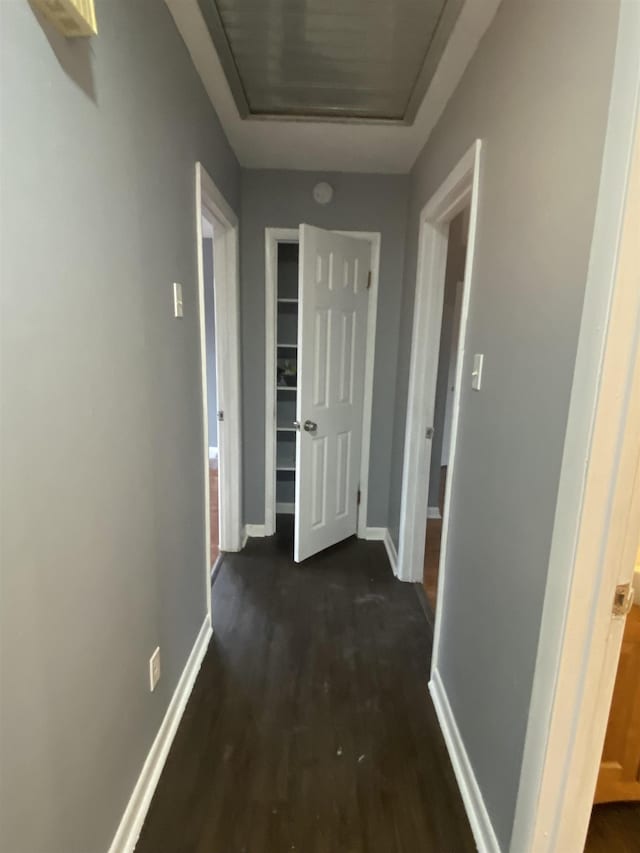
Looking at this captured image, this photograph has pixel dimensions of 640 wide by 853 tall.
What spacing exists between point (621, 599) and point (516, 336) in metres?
0.67

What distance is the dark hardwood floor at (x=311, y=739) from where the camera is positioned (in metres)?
1.37

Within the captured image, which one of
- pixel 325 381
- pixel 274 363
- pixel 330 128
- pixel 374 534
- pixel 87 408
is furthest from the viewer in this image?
pixel 374 534

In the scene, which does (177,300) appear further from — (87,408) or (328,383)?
(328,383)

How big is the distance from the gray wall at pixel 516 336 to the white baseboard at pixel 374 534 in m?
1.53

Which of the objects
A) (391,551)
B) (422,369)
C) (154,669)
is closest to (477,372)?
(422,369)

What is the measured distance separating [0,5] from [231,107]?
5.12 ft

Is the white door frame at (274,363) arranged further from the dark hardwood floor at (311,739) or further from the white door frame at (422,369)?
the dark hardwood floor at (311,739)

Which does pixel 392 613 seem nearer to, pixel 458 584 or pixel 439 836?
pixel 458 584

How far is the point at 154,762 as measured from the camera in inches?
58.4

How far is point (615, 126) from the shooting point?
84cm

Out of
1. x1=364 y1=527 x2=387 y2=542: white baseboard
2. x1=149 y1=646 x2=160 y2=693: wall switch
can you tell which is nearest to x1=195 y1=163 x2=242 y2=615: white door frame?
x1=364 y1=527 x2=387 y2=542: white baseboard

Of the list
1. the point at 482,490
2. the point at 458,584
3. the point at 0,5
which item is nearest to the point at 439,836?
the point at 458,584

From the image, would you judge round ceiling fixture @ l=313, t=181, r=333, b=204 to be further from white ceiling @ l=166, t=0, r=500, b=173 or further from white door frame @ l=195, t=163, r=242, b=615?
white door frame @ l=195, t=163, r=242, b=615

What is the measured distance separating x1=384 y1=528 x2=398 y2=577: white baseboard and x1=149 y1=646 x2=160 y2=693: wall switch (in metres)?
1.62
